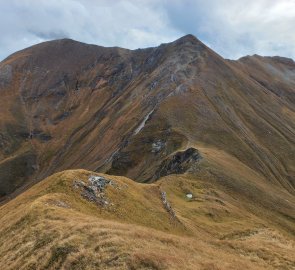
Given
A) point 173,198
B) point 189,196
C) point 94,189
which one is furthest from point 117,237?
point 189,196

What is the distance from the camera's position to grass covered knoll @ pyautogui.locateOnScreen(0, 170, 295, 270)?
1025 inches

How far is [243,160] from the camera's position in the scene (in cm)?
13538

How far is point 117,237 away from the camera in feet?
91.8

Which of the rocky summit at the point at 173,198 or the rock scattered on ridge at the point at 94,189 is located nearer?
the rocky summit at the point at 173,198

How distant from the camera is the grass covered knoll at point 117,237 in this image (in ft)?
85.5

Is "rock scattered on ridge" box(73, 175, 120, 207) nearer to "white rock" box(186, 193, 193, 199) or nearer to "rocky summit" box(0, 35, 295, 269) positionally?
"rocky summit" box(0, 35, 295, 269)

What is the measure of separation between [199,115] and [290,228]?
72914mm

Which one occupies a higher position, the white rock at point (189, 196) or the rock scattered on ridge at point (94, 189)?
the white rock at point (189, 196)

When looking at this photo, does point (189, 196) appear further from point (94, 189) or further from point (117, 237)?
point (117, 237)

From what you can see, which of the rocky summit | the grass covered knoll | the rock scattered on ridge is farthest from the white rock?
the rock scattered on ridge

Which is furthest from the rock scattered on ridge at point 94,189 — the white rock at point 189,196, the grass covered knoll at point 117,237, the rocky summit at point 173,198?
the white rock at point 189,196

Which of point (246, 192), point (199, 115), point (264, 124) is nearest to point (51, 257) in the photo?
point (246, 192)

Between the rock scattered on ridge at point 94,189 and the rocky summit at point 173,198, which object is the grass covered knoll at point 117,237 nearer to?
the rocky summit at point 173,198

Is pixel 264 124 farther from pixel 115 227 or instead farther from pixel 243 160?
pixel 115 227
